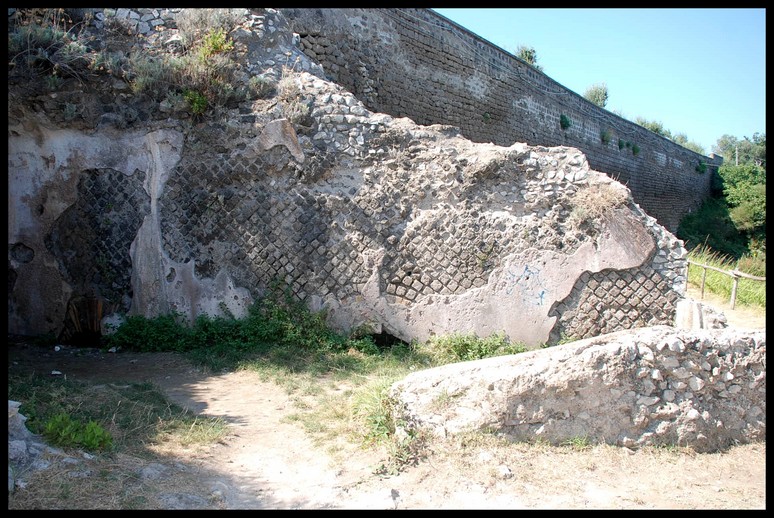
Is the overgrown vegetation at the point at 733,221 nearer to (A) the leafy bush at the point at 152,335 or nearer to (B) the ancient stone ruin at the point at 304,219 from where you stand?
(B) the ancient stone ruin at the point at 304,219

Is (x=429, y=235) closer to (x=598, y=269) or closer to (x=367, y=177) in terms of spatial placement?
(x=367, y=177)

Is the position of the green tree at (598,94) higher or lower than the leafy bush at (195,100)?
higher

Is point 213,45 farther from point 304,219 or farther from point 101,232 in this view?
point 101,232

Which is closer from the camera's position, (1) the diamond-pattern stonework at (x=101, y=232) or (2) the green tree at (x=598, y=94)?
(1) the diamond-pattern stonework at (x=101, y=232)

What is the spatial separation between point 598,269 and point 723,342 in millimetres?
2360

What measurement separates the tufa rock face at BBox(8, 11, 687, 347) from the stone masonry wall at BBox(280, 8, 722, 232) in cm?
215

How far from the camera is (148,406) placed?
4.87 metres

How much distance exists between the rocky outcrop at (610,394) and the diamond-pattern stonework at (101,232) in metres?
4.50

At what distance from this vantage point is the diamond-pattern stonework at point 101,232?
24.2ft

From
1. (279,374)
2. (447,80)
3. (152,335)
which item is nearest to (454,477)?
(279,374)

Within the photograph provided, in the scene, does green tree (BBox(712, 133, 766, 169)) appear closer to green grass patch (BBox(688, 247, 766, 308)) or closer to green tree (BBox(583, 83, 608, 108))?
green tree (BBox(583, 83, 608, 108))

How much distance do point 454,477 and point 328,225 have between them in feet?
13.2

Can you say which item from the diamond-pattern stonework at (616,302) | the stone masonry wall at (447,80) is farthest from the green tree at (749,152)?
the diamond-pattern stonework at (616,302)
